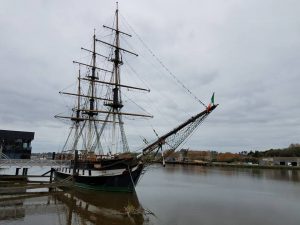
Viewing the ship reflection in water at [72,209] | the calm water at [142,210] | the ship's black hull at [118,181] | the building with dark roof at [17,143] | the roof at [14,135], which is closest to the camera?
the ship reflection in water at [72,209]

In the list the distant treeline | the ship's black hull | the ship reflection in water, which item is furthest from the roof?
the distant treeline

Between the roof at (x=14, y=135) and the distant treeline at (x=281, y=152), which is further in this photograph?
the distant treeline at (x=281, y=152)

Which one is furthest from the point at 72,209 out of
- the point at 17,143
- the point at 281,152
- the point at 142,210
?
the point at 281,152

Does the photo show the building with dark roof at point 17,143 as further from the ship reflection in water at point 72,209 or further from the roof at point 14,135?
the ship reflection in water at point 72,209

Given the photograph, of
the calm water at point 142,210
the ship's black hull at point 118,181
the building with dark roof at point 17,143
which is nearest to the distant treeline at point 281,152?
the building with dark roof at point 17,143

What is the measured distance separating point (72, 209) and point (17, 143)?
62.0 m

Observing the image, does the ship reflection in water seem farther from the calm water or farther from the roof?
the roof

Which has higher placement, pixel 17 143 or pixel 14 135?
pixel 14 135

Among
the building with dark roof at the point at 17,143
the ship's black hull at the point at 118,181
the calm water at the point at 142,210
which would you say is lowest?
the calm water at the point at 142,210

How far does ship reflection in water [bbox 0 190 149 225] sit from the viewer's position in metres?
21.1

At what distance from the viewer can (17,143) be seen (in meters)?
81.0

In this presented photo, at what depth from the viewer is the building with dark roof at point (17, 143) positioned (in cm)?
7912

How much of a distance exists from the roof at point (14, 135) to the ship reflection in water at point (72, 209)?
Answer: 5303cm

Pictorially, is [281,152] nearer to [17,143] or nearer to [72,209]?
[17,143]
